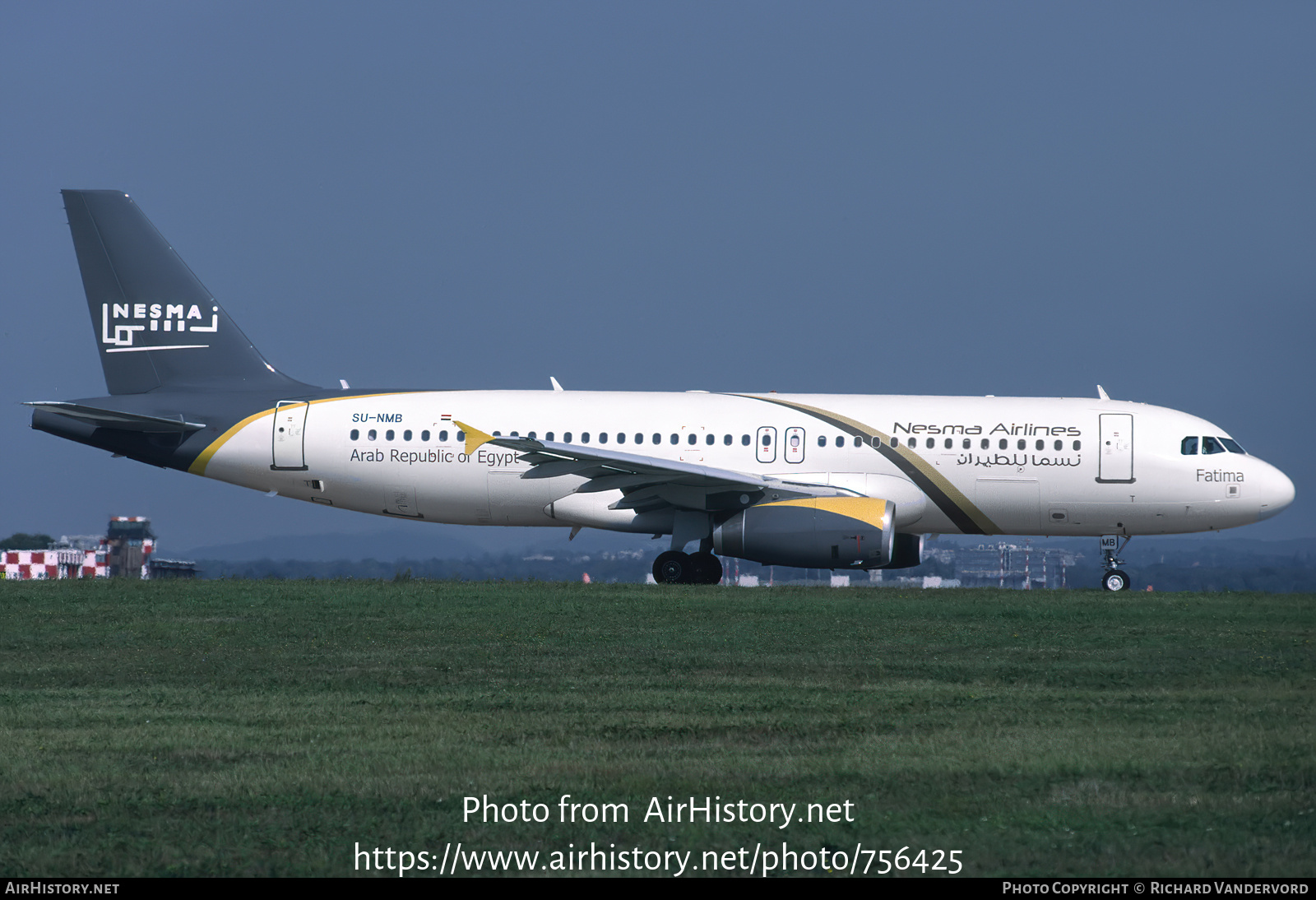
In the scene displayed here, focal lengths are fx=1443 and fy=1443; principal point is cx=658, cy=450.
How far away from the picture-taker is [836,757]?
7.89 meters

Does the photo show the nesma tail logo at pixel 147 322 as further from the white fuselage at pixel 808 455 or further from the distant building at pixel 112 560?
the distant building at pixel 112 560

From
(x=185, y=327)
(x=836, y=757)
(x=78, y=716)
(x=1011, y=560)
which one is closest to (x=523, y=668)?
(x=78, y=716)

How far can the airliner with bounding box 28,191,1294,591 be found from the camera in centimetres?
2256

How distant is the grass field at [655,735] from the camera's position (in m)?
6.22

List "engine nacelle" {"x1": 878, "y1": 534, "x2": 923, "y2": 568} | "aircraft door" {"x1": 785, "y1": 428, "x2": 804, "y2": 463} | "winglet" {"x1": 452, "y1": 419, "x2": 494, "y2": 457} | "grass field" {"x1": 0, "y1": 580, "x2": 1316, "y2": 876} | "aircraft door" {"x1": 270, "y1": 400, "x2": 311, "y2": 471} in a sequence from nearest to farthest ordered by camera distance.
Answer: "grass field" {"x1": 0, "y1": 580, "x2": 1316, "y2": 876} → "winglet" {"x1": 452, "y1": 419, "x2": 494, "y2": 457} → "aircraft door" {"x1": 785, "y1": 428, "x2": 804, "y2": 463} → "engine nacelle" {"x1": 878, "y1": 534, "x2": 923, "y2": 568} → "aircraft door" {"x1": 270, "y1": 400, "x2": 311, "y2": 471}

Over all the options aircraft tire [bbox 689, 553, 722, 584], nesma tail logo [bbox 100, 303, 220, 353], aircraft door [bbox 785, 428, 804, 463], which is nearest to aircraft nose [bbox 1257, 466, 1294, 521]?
aircraft door [bbox 785, 428, 804, 463]

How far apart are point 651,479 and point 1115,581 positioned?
7497 millimetres

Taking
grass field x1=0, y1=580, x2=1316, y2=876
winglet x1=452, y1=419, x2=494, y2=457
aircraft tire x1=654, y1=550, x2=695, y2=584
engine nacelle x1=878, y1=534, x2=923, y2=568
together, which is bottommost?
grass field x1=0, y1=580, x2=1316, y2=876

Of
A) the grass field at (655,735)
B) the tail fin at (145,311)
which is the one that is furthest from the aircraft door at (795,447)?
the tail fin at (145,311)

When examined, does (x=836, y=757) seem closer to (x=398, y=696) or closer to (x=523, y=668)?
(x=398, y=696)

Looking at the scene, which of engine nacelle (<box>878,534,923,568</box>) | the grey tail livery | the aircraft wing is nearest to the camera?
the aircraft wing

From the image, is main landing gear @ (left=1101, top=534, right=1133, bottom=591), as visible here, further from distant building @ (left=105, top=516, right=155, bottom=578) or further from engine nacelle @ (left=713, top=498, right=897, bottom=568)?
distant building @ (left=105, top=516, right=155, bottom=578)

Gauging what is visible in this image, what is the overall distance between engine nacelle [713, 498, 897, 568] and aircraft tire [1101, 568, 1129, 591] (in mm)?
3883

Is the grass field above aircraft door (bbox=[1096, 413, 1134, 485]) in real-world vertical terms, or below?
below
